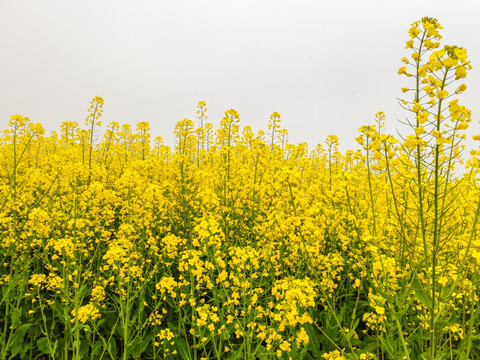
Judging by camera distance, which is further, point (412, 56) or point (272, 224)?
point (272, 224)

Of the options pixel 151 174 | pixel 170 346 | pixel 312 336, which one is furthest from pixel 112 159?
pixel 312 336

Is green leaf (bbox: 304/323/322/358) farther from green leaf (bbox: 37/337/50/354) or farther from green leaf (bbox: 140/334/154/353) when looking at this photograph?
green leaf (bbox: 37/337/50/354)

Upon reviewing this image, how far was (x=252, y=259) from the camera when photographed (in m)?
2.52

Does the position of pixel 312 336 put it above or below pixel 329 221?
below

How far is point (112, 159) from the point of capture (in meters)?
6.75

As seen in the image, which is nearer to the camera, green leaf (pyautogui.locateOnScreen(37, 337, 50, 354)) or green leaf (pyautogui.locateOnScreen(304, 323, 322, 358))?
green leaf (pyautogui.locateOnScreen(304, 323, 322, 358))

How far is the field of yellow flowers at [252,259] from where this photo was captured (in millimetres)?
1977

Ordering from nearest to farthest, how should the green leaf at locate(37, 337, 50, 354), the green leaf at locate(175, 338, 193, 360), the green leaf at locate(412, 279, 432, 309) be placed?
1. the green leaf at locate(412, 279, 432, 309)
2. the green leaf at locate(175, 338, 193, 360)
3. the green leaf at locate(37, 337, 50, 354)

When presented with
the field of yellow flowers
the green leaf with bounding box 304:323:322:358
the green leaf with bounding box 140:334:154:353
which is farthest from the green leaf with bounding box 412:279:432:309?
the green leaf with bounding box 140:334:154:353

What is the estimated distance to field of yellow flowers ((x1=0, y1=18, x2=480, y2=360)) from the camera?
6.48 feet

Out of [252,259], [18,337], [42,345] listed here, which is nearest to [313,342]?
[252,259]

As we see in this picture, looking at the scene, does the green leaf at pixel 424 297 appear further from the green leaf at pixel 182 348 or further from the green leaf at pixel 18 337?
the green leaf at pixel 18 337

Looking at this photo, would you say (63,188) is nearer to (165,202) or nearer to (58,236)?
(58,236)

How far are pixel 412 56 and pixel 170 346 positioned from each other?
9.27ft
